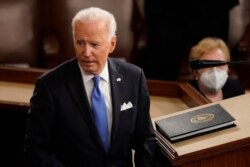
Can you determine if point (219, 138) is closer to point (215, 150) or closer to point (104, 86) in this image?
point (215, 150)

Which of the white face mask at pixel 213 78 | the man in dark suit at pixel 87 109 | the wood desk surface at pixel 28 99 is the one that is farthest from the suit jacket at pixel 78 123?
the white face mask at pixel 213 78

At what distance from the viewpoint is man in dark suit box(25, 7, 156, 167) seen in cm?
183

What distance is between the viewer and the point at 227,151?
1.69 meters

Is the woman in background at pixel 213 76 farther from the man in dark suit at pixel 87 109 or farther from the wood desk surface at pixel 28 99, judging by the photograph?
the man in dark suit at pixel 87 109

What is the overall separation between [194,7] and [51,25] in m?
0.99

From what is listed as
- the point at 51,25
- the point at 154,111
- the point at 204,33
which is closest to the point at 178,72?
the point at 204,33

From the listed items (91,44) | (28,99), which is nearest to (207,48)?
(28,99)

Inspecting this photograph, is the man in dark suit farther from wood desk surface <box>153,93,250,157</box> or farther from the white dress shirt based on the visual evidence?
wood desk surface <box>153,93,250,157</box>

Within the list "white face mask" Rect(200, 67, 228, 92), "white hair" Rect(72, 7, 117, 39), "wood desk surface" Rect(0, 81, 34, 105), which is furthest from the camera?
Result: "white face mask" Rect(200, 67, 228, 92)

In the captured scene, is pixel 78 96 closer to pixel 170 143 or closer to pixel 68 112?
pixel 68 112

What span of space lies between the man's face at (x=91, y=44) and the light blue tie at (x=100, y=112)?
7cm

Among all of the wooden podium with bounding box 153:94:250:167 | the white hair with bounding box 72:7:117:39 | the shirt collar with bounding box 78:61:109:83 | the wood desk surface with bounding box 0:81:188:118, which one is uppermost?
the white hair with bounding box 72:7:117:39

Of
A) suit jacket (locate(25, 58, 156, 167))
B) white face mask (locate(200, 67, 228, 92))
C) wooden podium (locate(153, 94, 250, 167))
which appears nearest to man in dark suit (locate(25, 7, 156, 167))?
suit jacket (locate(25, 58, 156, 167))

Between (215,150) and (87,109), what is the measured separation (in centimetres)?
47
